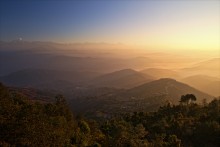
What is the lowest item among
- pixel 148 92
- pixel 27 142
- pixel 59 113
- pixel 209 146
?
pixel 148 92

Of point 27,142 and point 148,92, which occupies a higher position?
point 27,142

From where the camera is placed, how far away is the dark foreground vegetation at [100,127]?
24.2 meters

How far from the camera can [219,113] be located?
5978 cm

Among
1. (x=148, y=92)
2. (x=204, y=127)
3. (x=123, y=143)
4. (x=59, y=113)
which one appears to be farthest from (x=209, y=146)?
(x=148, y=92)

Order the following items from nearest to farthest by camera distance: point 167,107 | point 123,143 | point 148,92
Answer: point 123,143, point 167,107, point 148,92

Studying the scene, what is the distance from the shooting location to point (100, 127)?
181 ft

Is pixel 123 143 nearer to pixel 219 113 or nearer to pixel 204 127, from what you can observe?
pixel 204 127

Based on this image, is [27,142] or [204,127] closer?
[27,142]

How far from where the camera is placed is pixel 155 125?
54.1 metres

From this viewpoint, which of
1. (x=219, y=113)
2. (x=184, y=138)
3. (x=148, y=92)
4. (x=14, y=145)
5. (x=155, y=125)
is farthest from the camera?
(x=148, y=92)

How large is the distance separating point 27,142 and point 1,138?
2.08 meters

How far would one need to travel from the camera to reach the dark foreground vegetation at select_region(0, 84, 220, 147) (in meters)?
24.2

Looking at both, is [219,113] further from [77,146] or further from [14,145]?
[14,145]

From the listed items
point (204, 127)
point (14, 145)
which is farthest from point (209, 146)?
point (14, 145)
